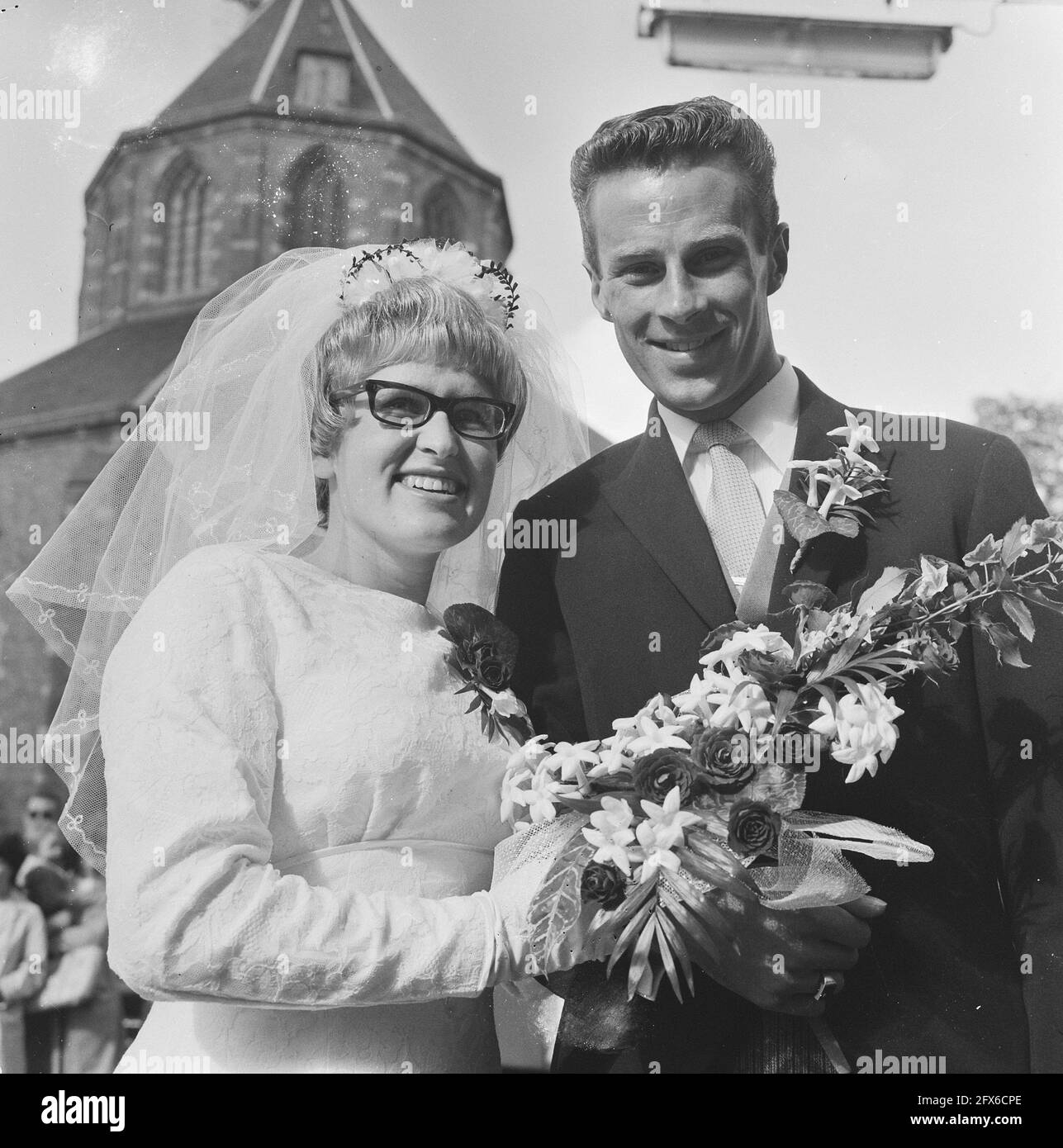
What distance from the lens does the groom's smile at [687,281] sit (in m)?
2.99

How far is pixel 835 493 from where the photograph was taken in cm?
292

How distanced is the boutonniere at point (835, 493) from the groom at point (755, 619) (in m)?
0.04

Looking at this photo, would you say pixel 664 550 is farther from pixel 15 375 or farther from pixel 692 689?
pixel 15 375

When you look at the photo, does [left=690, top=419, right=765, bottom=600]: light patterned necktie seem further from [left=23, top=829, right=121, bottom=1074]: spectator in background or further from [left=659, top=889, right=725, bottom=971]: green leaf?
[left=23, top=829, right=121, bottom=1074]: spectator in background

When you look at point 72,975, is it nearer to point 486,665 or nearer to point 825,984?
point 486,665

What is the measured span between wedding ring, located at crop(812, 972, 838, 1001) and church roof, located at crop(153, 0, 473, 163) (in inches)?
85.8

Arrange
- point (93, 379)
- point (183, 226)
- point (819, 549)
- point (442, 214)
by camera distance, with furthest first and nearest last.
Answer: point (93, 379)
point (183, 226)
point (442, 214)
point (819, 549)

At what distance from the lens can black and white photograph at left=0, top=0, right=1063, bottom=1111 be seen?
256 centimetres

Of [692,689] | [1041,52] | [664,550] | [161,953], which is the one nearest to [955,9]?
[1041,52]

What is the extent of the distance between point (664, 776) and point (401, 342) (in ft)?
3.57

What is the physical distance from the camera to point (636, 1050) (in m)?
2.90

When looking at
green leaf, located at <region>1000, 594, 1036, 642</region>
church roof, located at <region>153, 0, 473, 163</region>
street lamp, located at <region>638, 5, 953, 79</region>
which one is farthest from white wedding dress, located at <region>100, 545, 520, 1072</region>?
street lamp, located at <region>638, 5, 953, 79</region>

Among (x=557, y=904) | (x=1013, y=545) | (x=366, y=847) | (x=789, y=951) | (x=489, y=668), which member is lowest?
(x=789, y=951)

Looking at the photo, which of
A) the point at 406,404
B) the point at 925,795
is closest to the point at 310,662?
the point at 406,404
